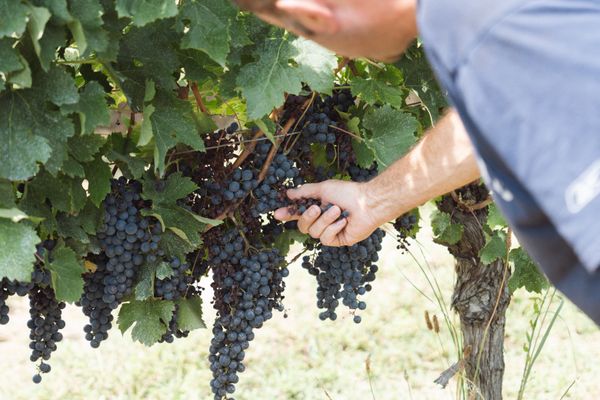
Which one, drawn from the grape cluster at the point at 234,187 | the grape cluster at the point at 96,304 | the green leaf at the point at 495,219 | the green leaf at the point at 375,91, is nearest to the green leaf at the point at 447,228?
the green leaf at the point at 495,219

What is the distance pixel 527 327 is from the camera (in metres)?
5.71

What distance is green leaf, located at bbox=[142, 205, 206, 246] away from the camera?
6.87 feet

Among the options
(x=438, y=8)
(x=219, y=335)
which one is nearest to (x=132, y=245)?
(x=219, y=335)

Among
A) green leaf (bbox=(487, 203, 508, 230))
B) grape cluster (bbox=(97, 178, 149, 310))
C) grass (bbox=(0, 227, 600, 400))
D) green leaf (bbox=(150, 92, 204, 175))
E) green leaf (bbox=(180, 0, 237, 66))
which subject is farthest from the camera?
grass (bbox=(0, 227, 600, 400))

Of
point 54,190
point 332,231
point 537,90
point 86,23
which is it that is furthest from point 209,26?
point 537,90

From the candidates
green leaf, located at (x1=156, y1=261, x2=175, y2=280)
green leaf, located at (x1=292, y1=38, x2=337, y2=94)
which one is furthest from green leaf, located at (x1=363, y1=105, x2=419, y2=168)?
green leaf, located at (x1=156, y1=261, x2=175, y2=280)

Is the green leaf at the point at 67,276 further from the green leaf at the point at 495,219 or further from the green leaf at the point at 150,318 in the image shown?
the green leaf at the point at 495,219

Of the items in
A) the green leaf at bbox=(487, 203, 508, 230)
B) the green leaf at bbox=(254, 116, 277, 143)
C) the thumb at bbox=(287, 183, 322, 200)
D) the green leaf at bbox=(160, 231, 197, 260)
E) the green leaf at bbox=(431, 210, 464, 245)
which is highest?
the green leaf at bbox=(254, 116, 277, 143)

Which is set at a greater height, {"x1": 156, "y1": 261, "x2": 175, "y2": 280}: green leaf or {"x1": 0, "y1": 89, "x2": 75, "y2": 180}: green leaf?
{"x1": 0, "y1": 89, "x2": 75, "y2": 180}: green leaf

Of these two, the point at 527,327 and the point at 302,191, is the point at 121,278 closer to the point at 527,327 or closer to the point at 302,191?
the point at 302,191

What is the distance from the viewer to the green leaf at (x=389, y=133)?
2.21 meters

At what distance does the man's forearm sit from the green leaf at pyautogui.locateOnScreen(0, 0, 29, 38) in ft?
2.82

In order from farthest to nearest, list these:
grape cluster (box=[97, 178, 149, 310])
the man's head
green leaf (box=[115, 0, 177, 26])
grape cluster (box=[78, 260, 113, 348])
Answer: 1. grape cluster (box=[78, 260, 113, 348])
2. grape cluster (box=[97, 178, 149, 310])
3. green leaf (box=[115, 0, 177, 26])
4. the man's head

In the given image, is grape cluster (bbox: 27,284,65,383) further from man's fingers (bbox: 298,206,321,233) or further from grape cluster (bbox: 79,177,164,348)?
man's fingers (bbox: 298,206,321,233)
